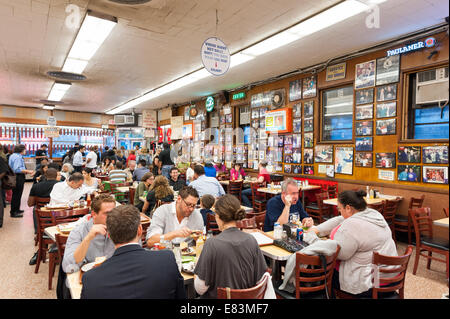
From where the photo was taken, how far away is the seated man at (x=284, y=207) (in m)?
3.66

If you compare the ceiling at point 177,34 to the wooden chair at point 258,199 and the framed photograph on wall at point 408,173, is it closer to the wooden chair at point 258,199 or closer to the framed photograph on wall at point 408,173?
the framed photograph on wall at point 408,173

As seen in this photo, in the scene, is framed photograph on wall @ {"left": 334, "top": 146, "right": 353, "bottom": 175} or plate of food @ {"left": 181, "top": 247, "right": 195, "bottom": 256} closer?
plate of food @ {"left": 181, "top": 247, "right": 195, "bottom": 256}

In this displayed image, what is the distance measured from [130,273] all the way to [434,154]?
5737 mm

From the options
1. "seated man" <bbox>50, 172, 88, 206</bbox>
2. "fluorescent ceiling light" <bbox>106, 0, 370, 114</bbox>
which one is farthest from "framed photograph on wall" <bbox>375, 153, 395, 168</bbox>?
"seated man" <bbox>50, 172, 88, 206</bbox>

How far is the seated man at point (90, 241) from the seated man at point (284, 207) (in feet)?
6.52

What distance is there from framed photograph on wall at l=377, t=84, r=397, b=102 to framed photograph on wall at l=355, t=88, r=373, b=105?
176 millimetres

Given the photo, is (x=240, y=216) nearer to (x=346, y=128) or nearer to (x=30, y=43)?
(x=346, y=128)

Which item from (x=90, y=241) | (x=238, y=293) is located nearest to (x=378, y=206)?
(x=238, y=293)

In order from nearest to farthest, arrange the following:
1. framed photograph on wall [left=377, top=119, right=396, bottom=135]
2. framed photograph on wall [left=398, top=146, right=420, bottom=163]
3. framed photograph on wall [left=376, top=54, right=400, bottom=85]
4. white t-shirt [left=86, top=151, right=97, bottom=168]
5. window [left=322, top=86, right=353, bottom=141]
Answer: framed photograph on wall [left=398, top=146, right=420, bottom=163], framed photograph on wall [left=376, top=54, right=400, bottom=85], framed photograph on wall [left=377, top=119, right=396, bottom=135], window [left=322, top=86, right=353, bottom=141], white t-shirt [left=86, top=151, right=97, bottom=168]

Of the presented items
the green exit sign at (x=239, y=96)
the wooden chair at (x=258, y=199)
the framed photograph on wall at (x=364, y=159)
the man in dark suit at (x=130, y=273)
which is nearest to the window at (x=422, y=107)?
the framed photograph on wall at (x=364, y=159)

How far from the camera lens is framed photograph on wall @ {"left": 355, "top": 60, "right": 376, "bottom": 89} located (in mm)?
6145

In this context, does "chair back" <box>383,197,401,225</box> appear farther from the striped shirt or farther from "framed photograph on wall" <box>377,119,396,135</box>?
the striped shirt
